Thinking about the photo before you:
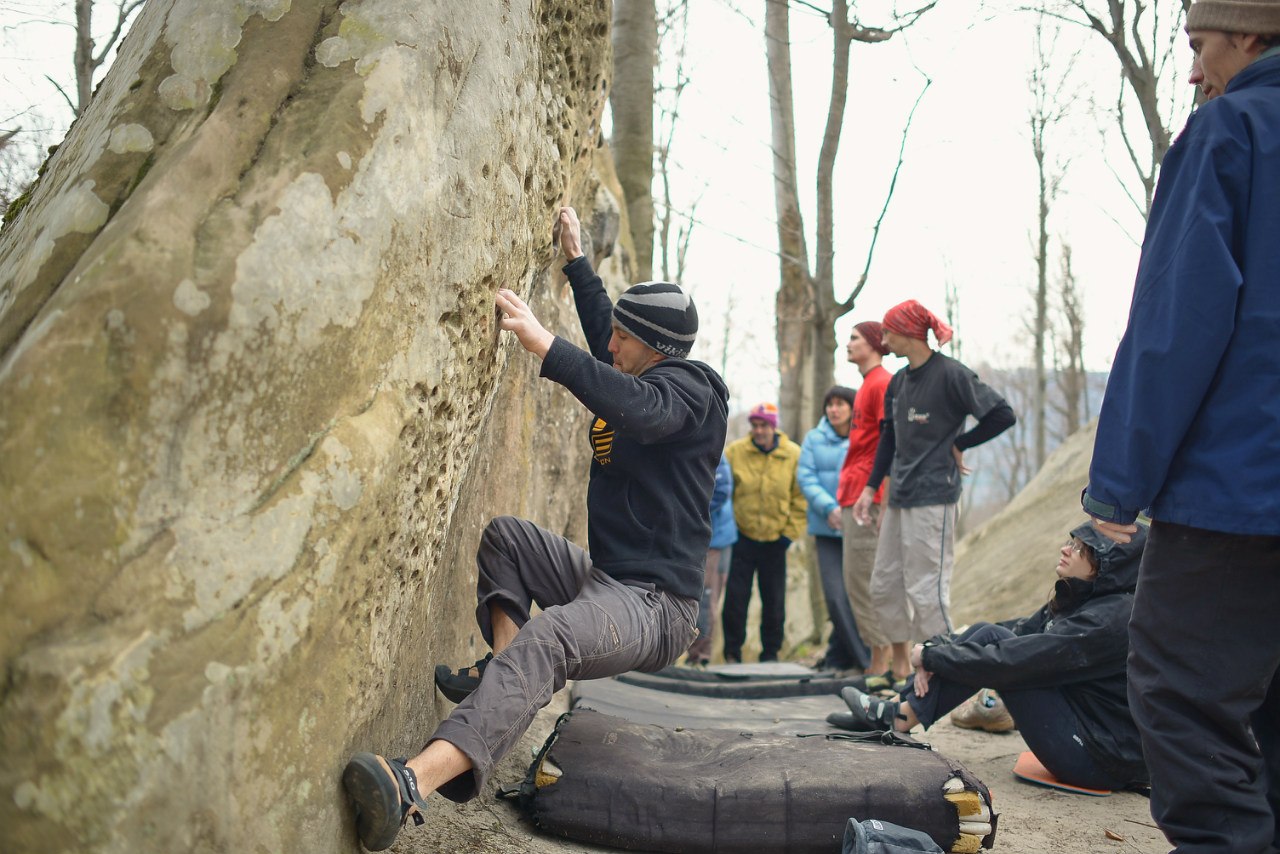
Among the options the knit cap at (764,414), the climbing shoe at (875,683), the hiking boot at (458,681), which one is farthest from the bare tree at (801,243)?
the hiking boot at (458,681)

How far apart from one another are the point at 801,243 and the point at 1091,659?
7.29 metres

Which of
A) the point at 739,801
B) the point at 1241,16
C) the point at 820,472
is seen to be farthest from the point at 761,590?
the point at 1241,16

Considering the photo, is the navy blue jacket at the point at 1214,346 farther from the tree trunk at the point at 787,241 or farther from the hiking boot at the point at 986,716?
the tree trunk at the point at 787,241

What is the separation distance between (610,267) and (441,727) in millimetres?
5079

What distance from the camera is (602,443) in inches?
148

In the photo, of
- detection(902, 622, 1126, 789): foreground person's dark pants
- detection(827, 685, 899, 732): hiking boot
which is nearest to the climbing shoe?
detection(827, 685, 899, 732): hiking boot

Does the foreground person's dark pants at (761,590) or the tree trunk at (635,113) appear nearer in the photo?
the foreground person's dark pants at (761,590)

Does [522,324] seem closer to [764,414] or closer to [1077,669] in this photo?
[1077,669]

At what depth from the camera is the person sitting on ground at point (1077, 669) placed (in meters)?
4.13

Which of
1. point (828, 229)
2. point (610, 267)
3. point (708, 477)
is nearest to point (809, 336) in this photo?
point (828, 229)

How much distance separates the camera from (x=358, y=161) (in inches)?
107

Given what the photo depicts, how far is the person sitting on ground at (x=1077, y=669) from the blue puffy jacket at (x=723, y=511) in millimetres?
3867

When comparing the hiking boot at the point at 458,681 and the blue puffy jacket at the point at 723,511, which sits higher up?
the blue puffy jacket at the point at 723,511

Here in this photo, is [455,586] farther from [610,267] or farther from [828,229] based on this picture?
[828,229]
